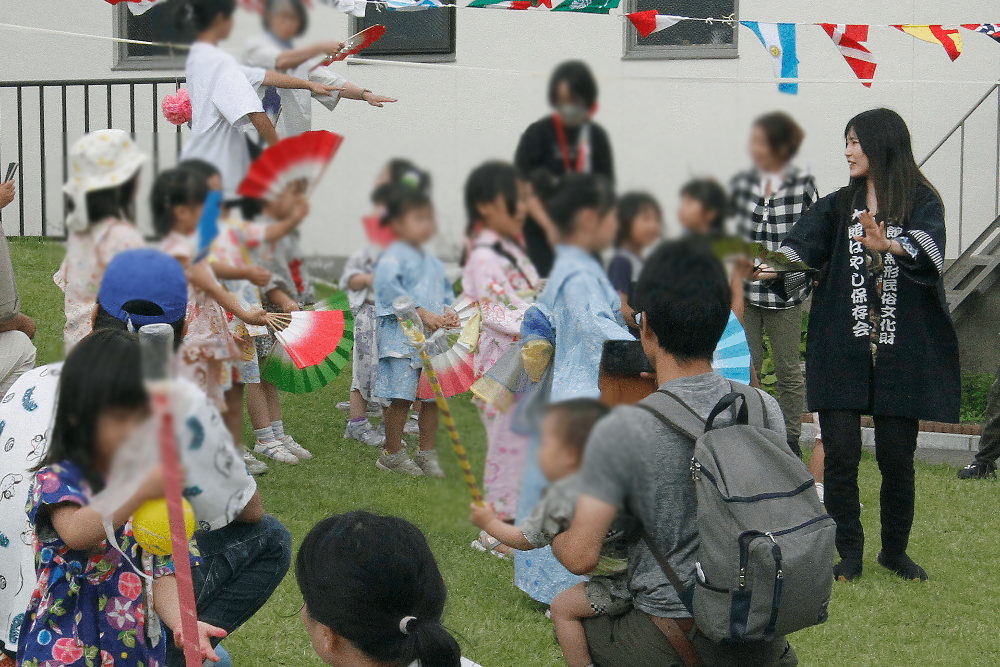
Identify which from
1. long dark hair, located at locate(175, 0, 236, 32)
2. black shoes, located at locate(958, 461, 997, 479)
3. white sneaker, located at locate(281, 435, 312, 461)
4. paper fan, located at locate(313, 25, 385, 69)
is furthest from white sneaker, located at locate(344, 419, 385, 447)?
black shoes, located at locate(958, 461, 997, 479)

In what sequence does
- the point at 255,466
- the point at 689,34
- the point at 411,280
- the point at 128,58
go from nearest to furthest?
1. the point at 411,280
2. the point at 128,58
3. the point at 689,34
4. the point at 255,466

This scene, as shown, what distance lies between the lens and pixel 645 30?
64.4 inches

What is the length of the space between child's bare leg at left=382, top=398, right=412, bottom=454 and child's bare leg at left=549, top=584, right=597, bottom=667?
0.51 metres

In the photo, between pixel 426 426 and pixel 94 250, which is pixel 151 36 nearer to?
pixel 94 250

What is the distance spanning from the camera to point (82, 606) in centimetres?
198

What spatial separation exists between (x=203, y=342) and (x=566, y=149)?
56 centimetres

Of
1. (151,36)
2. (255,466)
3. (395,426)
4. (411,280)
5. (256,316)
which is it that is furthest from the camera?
(255,466)

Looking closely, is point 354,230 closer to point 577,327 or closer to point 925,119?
point 577,327

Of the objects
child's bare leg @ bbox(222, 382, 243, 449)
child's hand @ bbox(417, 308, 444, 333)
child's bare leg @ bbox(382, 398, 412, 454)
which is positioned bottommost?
child's bare leg @ bbox(382, 398, 412, 454)

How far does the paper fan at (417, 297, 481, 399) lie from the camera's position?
4.85ft

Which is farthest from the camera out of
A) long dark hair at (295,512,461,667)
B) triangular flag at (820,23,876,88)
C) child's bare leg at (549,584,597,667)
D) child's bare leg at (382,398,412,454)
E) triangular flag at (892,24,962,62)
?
triangular flag at (892,24,962,62)

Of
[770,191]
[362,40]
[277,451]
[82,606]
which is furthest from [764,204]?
[277,451]

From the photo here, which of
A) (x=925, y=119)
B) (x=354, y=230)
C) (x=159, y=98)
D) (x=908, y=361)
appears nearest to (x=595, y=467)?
(x=354, y=230)

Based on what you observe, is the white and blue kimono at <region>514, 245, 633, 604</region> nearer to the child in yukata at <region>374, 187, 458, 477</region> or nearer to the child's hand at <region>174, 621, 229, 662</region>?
the child in yukata at <region>374, 187, 458, 477</region>
